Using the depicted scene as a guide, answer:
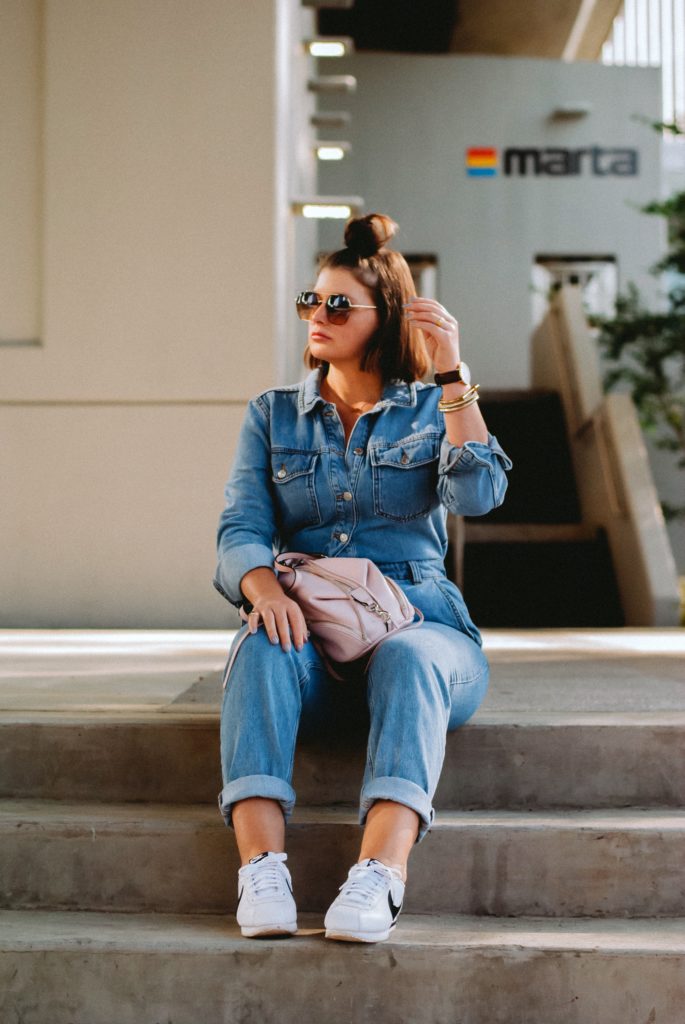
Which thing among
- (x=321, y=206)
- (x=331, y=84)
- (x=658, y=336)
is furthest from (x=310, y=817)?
(x=331, y=84)

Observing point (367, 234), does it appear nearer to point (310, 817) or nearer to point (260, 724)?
point (260, 724)

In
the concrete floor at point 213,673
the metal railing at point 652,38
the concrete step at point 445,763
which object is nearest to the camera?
the concrete step at point 445,763

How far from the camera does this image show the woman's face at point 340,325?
8.66ft

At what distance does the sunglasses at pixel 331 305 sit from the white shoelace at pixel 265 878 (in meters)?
1.30

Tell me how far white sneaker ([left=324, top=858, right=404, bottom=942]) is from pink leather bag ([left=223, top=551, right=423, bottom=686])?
52 cm

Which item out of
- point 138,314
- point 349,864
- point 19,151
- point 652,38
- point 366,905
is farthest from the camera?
point 652,38

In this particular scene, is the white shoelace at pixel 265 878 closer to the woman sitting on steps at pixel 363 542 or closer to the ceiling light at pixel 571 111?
the woman sitting on steps at pixel 363 542

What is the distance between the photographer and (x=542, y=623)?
6.90 m

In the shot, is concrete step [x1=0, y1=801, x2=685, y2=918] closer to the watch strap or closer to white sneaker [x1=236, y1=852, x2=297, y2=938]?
white sneaker [x1=236, y1=852, x2=297, y2=938]

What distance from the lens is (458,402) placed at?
247 cm

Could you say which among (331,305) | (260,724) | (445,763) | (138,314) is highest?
(138,314)

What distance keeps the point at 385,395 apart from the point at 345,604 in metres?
0.63

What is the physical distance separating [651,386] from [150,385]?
5.39 m

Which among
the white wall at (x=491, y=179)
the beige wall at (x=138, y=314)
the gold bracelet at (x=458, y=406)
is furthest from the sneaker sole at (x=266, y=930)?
the white wall at (x=491, y=179)
